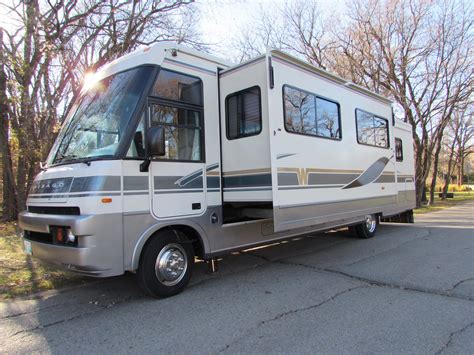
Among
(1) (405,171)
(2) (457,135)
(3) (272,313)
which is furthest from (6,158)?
(2) (457,135)

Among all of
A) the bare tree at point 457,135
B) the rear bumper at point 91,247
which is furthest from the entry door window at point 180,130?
the bare tree at point 457,135

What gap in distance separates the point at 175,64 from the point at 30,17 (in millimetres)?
8183

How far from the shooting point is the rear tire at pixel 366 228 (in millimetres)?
9164

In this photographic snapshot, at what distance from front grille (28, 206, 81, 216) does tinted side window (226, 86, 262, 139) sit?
2.50 meters

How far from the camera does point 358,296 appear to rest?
491cm

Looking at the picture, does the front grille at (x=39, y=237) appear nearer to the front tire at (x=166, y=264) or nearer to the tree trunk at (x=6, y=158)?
the front tire at (x=166, y=264)

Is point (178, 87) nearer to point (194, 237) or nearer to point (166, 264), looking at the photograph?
point (194, 237)

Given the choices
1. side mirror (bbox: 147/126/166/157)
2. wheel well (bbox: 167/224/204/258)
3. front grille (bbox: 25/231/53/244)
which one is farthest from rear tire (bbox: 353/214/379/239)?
front grille (bbox: 25/231/53/244)

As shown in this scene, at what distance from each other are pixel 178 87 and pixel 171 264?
239 cm

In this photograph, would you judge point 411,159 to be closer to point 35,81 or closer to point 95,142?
point 95,142

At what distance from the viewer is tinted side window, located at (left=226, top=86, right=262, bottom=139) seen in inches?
222

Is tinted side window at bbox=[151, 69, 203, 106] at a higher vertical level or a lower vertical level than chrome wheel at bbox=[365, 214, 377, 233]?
higher

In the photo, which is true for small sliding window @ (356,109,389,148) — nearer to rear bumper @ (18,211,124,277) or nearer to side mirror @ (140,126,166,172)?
side mirror @ (140,126,166,172)

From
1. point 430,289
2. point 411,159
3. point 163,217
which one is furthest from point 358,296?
point 411,159
